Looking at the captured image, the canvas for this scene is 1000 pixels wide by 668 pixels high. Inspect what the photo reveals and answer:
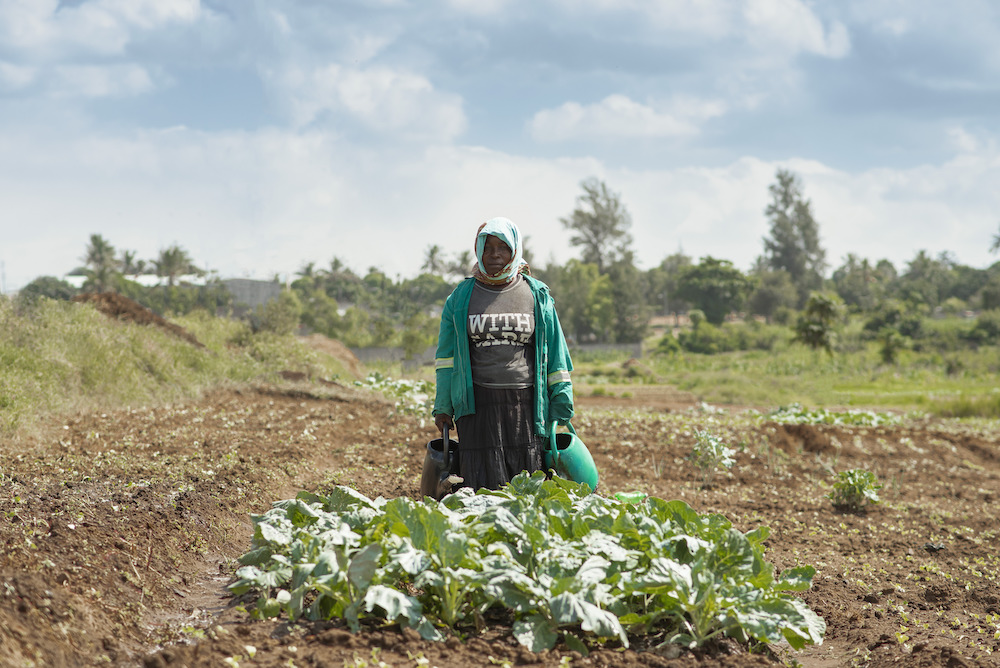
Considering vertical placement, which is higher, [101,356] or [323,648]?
[101,356]

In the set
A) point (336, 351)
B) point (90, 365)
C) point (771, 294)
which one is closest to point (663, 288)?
point (771, 294)

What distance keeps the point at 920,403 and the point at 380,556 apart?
711 inches

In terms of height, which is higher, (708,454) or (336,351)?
(336,351)

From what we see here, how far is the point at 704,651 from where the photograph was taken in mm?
2637

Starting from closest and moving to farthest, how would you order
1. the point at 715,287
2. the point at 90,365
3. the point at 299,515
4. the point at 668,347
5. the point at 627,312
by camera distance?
the point at 299,515 → the point at 90,365 → the point at 668,347 → the point at 627,312 → the point at 715,287

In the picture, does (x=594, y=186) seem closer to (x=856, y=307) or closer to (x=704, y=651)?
(x=856, y=307)

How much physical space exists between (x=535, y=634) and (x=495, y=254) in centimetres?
186

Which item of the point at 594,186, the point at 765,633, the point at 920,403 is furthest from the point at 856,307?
the point at 765,633

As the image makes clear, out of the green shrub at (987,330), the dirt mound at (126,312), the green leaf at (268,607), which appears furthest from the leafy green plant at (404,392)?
the green shrub at (987,330)

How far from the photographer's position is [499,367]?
12.4 ft

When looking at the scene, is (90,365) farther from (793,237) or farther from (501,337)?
(793,237)

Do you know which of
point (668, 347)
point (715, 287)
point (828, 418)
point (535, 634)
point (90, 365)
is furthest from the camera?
point (715, 287)

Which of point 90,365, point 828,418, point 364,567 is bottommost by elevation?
point 828,418

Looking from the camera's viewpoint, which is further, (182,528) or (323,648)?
(182,528)
